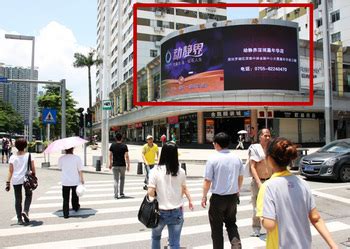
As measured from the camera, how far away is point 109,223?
25.5ft

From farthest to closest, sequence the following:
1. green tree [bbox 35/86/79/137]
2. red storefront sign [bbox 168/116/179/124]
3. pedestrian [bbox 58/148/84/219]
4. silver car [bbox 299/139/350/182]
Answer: green tree [bbox 35/86/79/137] < red storefront sign [bbox 168/116/179/124] < silver car [bbox 299/139/350/182] < pedestrian [bbox 58/148/84/219]

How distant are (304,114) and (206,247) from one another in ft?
121

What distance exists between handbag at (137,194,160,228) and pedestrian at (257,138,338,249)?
1698 millimetres

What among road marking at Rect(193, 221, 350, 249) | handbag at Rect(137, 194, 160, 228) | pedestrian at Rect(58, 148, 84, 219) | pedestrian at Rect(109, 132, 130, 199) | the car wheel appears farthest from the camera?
the car wheel

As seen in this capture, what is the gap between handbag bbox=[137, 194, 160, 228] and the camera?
434 cm

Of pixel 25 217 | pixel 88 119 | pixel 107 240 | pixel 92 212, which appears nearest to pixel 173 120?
pixel 88 119

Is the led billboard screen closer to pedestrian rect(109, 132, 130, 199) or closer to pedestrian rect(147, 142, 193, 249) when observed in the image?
pedestrian rect(109, 132, 130, 199)

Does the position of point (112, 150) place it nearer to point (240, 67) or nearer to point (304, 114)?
point (240, 67)

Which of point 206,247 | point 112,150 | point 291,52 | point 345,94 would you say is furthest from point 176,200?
point 345,94

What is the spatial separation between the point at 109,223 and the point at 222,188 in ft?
11.7

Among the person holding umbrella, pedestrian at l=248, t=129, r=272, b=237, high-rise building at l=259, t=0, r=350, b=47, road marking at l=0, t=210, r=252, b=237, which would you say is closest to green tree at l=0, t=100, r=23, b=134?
high-rise building at l=259, t=0, r=350, b=47

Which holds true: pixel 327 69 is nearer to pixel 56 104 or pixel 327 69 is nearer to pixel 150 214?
pixel 150 214

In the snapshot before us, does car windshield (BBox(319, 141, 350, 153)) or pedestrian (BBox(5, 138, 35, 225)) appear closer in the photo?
pedestrian (BBox(5, 138, 35, 225))

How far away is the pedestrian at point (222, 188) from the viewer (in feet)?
16.4
